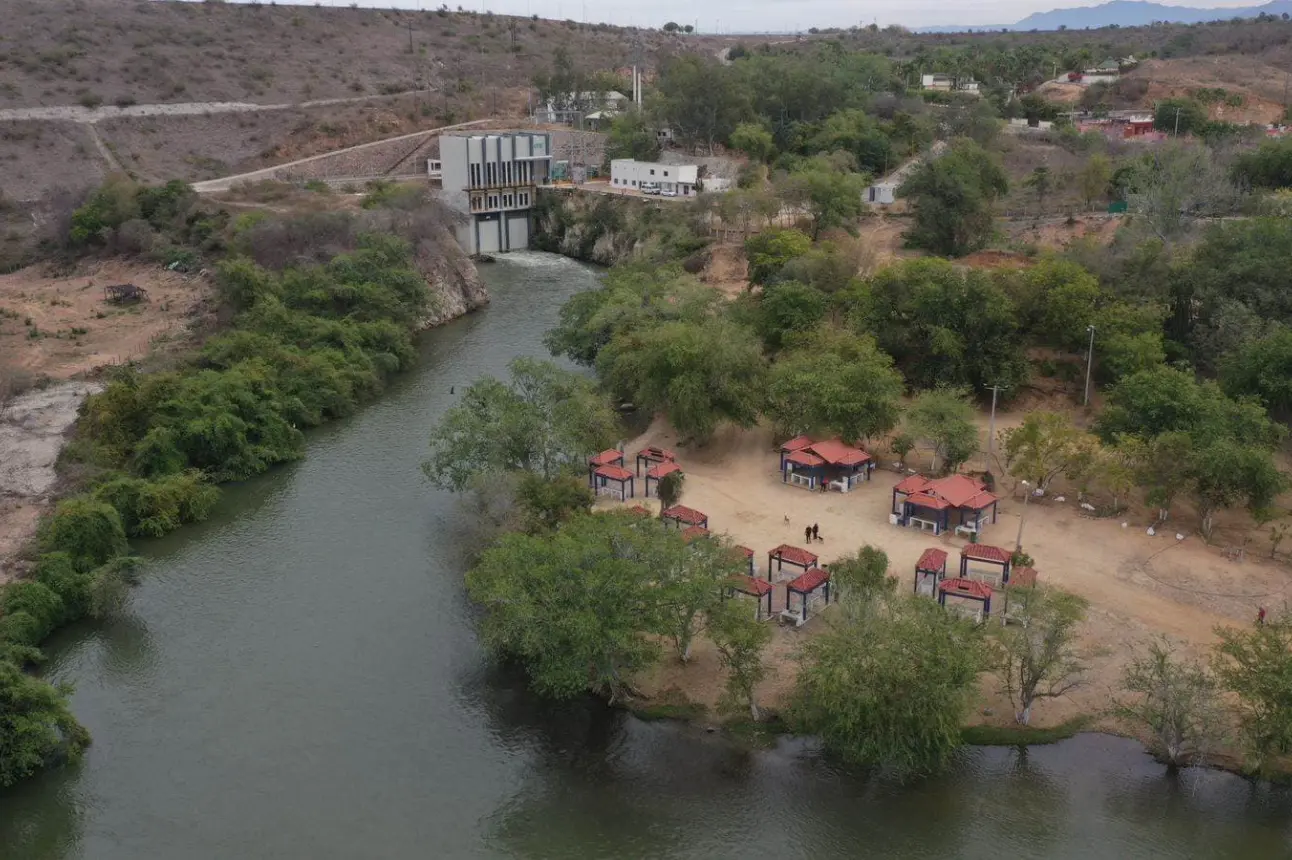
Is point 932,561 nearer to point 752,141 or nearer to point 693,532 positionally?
point 693,532

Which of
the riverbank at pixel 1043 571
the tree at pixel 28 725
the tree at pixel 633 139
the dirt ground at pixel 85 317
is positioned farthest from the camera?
the tree at pixel 633 139

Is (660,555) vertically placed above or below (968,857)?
above

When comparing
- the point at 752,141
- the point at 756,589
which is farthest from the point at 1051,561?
the point at 752,141

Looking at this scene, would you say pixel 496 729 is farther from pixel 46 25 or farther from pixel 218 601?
pixel 46 25

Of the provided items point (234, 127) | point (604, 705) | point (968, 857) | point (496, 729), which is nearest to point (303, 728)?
point (496, 729)

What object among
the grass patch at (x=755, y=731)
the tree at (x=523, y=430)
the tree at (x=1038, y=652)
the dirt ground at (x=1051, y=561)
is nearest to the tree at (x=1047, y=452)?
the dirt ground at (x=1051, y=561)

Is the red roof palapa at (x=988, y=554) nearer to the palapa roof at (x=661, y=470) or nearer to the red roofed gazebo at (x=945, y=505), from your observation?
the red roofed gazebo at (x=945, y=505)
